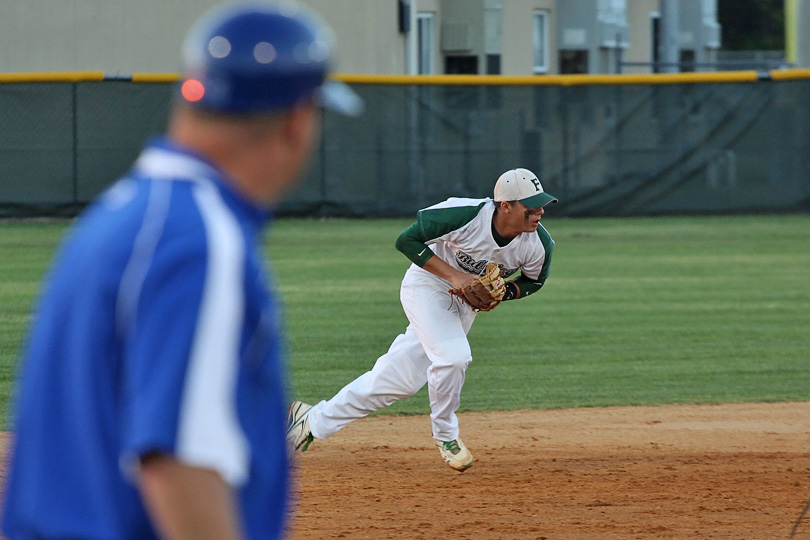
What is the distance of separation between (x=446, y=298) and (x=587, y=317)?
18.4ft

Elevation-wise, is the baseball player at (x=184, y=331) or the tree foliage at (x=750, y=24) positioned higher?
the tree foliage at (x=750, y=24)

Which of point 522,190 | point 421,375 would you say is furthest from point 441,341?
point 522,190

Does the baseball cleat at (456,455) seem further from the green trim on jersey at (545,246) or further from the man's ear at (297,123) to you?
the man's ear at (297,123)

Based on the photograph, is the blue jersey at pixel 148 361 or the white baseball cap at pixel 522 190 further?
the white baseball cap at pixel 522 190

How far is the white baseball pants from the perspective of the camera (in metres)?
5.99

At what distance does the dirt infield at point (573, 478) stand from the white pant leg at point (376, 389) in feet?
1.04

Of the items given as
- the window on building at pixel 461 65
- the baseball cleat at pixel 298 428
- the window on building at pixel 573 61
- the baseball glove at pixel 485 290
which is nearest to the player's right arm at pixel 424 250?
the baseball glove at pixel 485 290

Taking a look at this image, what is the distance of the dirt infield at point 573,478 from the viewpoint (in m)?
5.26

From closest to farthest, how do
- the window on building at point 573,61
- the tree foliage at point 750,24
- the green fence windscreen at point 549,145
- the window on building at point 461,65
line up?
the green fence windscreen at point 549,145 → the window on building at point 461,65 → the window on building at point 573,61 → the tree foliage at point 750,24

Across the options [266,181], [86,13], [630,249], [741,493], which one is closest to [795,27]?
[630,249]

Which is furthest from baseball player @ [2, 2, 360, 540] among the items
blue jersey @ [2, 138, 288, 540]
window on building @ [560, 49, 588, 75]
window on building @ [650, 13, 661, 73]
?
window on building @ [650, 13, 661, 73]

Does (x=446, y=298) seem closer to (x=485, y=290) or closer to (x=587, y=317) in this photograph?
(x=485, y=290)

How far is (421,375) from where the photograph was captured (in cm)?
621

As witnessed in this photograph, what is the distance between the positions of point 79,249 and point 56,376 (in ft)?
0.64
